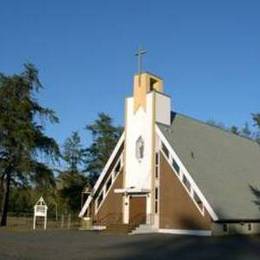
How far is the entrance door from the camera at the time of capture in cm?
3516

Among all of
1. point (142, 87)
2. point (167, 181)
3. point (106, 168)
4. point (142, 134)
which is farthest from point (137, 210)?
point (142, 87)

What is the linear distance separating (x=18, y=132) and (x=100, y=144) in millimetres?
20119

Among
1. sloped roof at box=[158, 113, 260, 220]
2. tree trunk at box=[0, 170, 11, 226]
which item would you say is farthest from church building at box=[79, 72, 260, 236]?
tree trunk at box=[0, 170, 11, 226]

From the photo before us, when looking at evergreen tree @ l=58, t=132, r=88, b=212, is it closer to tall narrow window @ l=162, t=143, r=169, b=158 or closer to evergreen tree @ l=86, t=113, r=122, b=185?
evergreen tree @ l=86, t=113, r=122, b=185

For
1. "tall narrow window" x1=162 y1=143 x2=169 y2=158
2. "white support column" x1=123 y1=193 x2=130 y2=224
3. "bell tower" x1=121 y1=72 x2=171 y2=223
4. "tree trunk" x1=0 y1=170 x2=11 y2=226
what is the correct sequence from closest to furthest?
"tall narrow window" x1=162 y1=143 x2=169 y2=158
"bell tower" x1=121 y1=72 x2=171 y2=223
"white support column" x1=123 y1=193 x2=130 y2=224
"tree trunk" x1=0 y1=170 x2=11 y2=226

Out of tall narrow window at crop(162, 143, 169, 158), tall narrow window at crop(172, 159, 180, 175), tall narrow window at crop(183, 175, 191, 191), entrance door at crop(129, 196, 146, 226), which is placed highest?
tall narrow window at crop(162, 143, 169, 158)

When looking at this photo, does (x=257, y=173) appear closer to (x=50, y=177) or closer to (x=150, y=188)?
(x=150, y=188)

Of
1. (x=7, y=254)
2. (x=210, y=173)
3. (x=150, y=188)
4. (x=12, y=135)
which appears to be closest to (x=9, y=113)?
(x=12, y=135)

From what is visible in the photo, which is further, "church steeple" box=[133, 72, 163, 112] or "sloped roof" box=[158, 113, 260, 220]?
"church steeple" box=[133, 72, 163, 112]

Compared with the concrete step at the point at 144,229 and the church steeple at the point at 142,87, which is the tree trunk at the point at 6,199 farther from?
the concrete step at the point at 144,229

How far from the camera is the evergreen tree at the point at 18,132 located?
43.5 meters

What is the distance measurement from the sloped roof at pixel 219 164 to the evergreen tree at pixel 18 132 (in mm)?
12504

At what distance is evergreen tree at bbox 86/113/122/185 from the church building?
21.9 metres

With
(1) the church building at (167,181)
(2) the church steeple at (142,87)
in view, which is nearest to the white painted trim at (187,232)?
(1) the church building at (167,181)
